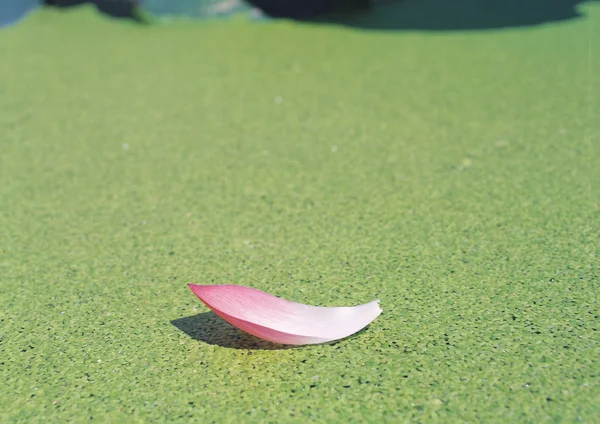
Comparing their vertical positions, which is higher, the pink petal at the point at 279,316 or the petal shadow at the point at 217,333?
the pink petal at the point at 279,316

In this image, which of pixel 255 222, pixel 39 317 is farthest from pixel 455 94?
pixel 39 317

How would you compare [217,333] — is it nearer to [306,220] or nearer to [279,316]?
[279,316]

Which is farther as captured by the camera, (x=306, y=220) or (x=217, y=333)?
(x=306, y=220)

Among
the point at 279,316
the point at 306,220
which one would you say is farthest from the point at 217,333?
the point at 306,220

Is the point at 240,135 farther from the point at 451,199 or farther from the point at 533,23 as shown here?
the point at 533,23
